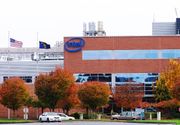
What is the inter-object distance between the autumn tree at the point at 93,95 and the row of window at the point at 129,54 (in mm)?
17886

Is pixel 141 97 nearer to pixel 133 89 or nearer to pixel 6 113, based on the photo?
pixel 133 89

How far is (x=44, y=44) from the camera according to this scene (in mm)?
118812

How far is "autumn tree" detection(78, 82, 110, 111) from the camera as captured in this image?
8062cm

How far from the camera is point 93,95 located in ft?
264

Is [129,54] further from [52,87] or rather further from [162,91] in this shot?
[52,87]

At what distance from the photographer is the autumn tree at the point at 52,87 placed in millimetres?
79625

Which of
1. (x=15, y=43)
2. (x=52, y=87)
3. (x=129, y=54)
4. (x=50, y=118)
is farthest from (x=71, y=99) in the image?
(x=15, y=43)

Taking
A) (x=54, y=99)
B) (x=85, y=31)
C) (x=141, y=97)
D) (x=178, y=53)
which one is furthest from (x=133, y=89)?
(x=85, y=31)

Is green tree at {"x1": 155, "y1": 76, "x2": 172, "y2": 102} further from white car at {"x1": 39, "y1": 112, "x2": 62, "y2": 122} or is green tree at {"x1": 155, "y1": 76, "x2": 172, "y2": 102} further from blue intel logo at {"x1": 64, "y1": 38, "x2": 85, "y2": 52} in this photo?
white car at {"x1": 39, "y1": 112, "x2": 62, "y2": 122}

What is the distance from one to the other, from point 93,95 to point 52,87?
18.7 feet

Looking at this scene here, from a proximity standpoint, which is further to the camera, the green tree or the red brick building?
the red brick building

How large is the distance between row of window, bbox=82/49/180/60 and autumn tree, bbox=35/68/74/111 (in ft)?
62.1

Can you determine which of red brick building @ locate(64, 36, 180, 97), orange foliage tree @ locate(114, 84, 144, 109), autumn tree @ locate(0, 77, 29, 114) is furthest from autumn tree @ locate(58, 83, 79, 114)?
red brick building @ locate(64, 36, 180, 97)

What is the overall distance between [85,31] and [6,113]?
29636 mm
